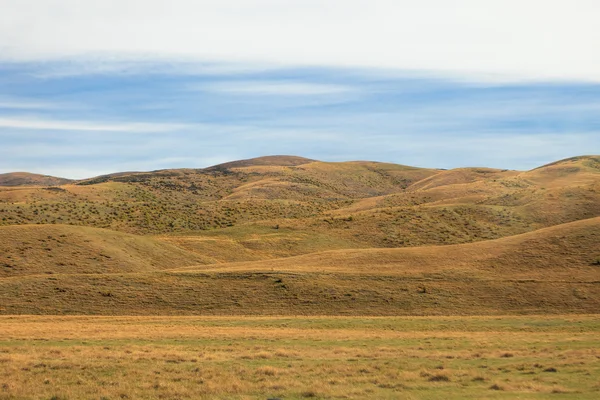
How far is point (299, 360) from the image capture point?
97.7ft

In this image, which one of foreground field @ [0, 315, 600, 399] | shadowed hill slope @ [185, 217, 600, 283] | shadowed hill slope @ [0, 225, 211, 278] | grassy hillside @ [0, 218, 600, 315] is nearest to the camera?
foreground field @ [0, 315, 600, 399]

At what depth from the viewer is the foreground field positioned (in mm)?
22375

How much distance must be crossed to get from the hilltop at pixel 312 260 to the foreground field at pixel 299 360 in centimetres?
993

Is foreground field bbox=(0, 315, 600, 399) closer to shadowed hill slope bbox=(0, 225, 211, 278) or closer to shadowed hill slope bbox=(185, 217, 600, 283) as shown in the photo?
shadowed hill slope bbox=(185, 217, 600, 283)

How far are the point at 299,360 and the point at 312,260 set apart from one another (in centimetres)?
4851

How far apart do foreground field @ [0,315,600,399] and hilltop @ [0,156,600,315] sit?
993 cm

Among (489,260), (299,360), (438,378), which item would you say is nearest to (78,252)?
(489,260)

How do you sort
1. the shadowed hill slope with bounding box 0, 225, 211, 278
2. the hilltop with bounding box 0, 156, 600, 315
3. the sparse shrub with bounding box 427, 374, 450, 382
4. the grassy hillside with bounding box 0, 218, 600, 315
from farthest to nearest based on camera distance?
the shadowed hill slope with bounding box 0, 225, 211, 278 < the hilltop with bounding box 0, 156, 600, 315 < the grassy hillside with bounding box 0, 218, 600, 315 < the sparse shrub with bounding box 427, 374, 450, 382

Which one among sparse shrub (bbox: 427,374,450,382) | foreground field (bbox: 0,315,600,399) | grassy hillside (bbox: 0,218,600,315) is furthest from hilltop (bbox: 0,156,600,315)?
sparse shrub (bbox: 427,374,450,382)

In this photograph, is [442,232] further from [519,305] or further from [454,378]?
[454,378]

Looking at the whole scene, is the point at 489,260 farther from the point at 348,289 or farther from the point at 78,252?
the point at 78,252

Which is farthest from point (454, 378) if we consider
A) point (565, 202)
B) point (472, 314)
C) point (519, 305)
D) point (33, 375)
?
point (565, 202)

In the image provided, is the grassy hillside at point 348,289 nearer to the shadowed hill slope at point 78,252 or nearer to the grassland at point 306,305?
the grassland at point 306,305

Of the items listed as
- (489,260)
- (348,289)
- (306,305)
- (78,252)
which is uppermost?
(78,252)
